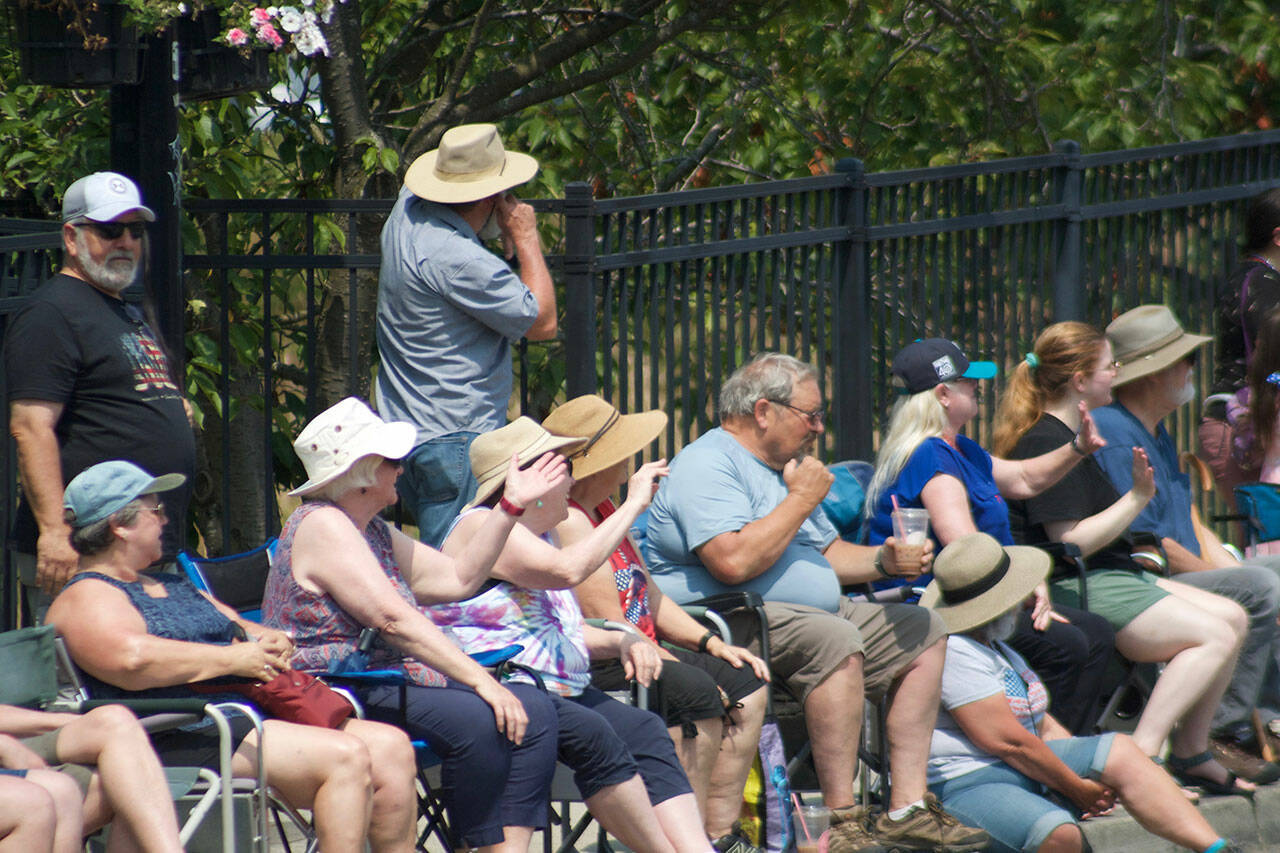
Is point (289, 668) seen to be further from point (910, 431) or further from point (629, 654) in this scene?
point (910, 431)

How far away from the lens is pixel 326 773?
4137 millimetres

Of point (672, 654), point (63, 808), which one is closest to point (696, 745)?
point (672, 654)

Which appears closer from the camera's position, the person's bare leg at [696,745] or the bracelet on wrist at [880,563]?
the person's bare leg at [696,745]

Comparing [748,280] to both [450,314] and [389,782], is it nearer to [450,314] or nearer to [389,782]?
[450,314]

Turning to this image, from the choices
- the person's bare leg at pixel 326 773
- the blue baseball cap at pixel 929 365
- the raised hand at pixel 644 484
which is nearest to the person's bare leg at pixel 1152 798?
the blue baseball cap at pixel 929 365

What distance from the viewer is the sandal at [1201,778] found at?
596cm

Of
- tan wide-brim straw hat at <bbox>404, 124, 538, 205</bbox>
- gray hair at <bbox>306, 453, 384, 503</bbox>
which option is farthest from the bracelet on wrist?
gray hair at <bbox>306, 453, 384, 503</bbox>

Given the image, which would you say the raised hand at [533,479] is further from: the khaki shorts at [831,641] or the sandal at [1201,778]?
the sandal at [1201,778]

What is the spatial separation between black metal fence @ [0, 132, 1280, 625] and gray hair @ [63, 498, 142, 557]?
→ 86 centimetres

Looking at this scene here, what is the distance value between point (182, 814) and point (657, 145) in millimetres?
5545

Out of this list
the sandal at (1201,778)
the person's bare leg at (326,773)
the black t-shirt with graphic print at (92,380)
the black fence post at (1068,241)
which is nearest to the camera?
the person's bare leg at (326,773)

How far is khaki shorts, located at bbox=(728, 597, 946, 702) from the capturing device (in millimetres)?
5188

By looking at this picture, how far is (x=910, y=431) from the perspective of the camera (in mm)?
5844

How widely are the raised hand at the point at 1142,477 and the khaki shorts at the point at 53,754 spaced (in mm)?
3517
